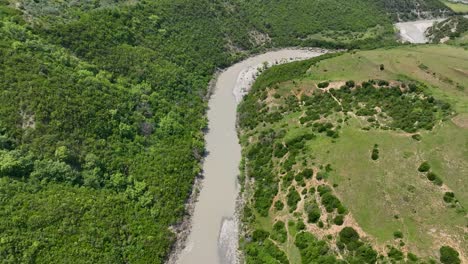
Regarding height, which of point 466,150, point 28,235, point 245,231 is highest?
point 28,235

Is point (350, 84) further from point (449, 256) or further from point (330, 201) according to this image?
→ point (449, 256)

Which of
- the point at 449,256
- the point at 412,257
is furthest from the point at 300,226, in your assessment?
the point at 449,256

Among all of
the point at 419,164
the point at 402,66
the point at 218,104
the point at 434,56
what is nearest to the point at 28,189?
the point at 218,104

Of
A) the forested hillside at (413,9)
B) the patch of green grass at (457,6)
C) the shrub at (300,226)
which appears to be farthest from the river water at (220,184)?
the patch of green grass at (457,6)

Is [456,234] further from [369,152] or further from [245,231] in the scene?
[245,231]

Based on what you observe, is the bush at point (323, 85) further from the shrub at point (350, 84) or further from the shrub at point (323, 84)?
the shrub at point (350, 84)
